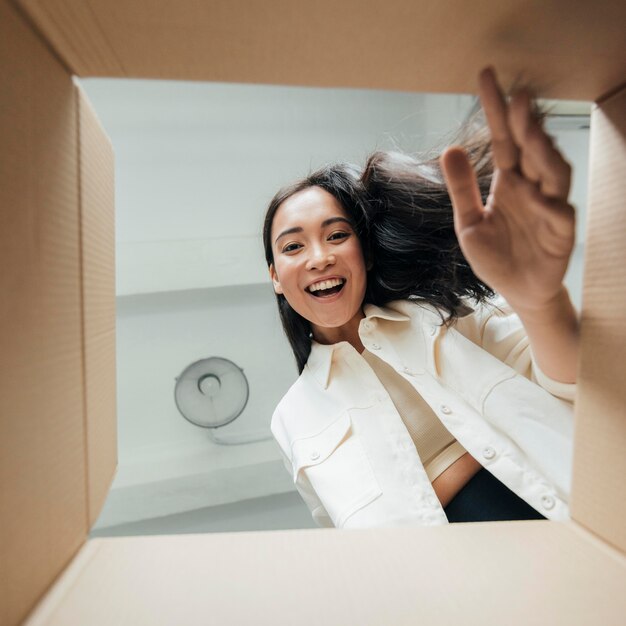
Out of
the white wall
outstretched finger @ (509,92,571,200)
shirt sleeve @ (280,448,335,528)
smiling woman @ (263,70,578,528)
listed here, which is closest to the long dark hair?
smiling woman @ (263,70,578,528)

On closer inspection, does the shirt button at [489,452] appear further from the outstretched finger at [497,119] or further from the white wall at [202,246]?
the white wall at [202,246]

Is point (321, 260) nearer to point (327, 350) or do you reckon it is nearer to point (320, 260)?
point (320, 260)

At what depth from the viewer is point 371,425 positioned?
101 cm

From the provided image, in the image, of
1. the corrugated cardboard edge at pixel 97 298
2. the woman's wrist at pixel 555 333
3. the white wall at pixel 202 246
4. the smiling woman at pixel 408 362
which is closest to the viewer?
the corrugated cardboard edge at pixel 97 298

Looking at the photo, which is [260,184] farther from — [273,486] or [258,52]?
[258,52]

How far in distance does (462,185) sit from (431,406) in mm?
650

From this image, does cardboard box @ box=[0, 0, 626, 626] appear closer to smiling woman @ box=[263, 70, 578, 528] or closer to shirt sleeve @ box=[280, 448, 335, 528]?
smiling woman @ box=[263, 70, 578, 528]

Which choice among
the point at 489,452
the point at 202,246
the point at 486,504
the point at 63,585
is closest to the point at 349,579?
the point at 63,585

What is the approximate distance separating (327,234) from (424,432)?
0.48 metres

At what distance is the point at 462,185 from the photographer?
0.35 m

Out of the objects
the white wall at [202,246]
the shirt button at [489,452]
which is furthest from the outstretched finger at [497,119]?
the white wall at [202,246]

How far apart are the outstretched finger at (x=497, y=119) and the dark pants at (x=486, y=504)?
2.53ft

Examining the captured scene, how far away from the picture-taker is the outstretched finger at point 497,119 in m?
0.28

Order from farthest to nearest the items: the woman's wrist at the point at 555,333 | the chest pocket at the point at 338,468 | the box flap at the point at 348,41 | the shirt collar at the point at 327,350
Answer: the shirt collar at the point at 327,350, the chest pocket at the point at 338,468, the woman's wrist at the point at 555,333, the box flap at the point at 348,41
